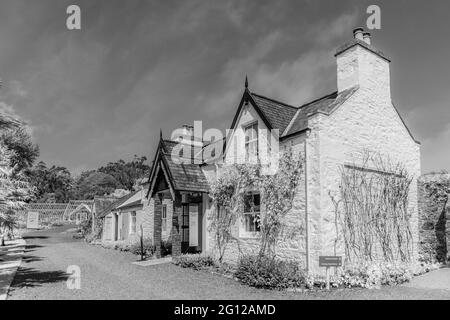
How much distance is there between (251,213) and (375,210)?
4389 millimetres

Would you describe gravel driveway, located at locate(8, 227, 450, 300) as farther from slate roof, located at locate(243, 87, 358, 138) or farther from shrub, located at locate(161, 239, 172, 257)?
slate roof, located at locate(243, 87, 358, 138)

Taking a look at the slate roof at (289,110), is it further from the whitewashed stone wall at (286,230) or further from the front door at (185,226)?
the front door at (185,226)

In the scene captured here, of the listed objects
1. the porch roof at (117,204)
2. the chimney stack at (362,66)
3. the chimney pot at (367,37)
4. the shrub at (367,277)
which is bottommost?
the shrub at (367,277)

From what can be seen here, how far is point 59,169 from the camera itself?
83562 millimetres

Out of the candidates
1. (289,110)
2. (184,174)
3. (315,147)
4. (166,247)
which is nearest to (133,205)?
(166,247)

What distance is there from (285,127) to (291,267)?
5.21m

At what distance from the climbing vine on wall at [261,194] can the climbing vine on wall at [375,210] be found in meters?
1.72

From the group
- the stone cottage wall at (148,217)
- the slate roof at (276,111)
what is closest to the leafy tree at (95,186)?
the stone cottage wall at (148,217)

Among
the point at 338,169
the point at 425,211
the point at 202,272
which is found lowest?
the point at 202,272

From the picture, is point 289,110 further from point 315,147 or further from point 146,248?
point 146,248

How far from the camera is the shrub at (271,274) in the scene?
34.4ft

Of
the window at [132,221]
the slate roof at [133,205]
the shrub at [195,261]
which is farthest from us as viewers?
the window at [132,221]

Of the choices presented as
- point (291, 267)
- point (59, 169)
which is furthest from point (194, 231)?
point (59, 169)

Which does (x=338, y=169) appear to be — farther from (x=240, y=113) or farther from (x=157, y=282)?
(x=157, y=282)
